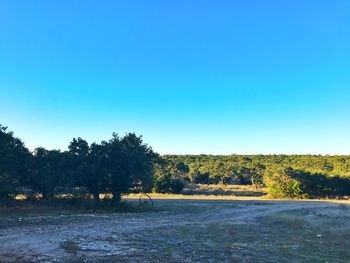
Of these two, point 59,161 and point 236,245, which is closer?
point 236,245

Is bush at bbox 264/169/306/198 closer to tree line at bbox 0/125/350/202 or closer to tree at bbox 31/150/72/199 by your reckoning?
tree line at bbox 0/125/350/202

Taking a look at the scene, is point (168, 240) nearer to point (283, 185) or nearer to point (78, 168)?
point (78, 168)

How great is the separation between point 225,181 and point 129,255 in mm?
78392

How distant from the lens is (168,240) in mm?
20875

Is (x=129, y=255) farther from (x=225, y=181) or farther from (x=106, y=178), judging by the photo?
(x=225, y=181)

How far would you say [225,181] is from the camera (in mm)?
93562

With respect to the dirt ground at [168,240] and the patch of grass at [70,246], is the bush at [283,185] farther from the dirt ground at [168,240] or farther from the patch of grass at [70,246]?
the patch of grass at [70,246]

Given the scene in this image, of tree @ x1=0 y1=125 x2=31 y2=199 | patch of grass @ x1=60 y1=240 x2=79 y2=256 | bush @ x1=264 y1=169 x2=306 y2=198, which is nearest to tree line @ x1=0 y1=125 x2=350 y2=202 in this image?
tree @ x1=0 y1=125 x2=31 y2=199

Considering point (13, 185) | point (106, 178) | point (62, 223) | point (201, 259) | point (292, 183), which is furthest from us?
point (292, 183)

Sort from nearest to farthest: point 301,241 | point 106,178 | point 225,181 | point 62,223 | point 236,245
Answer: point 236,245 < point 301,241 < point 62,223 < point 106,178 < point 225,181

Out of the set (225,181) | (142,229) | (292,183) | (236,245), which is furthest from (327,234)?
(225,181)

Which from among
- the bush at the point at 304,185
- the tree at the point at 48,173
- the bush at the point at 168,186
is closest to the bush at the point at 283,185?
the bush at the point at 304,185

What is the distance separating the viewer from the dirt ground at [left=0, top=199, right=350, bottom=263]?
16.3 meters

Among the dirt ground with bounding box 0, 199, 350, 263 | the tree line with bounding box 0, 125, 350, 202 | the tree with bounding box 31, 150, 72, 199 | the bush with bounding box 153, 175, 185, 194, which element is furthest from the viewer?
the bush with bounding box 153, 175, 185, 194
